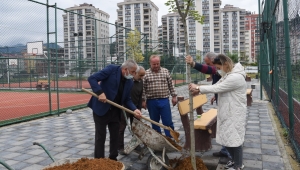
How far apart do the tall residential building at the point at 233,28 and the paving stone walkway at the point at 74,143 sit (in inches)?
4638

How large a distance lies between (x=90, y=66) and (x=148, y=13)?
3921 inches

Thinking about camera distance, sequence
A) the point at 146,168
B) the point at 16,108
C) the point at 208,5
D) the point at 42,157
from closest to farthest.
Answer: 1. the point at 146,168
2. the point at 42,157
3. the point at 16,108
4. the point at 208,5

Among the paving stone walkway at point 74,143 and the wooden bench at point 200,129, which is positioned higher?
the wooden bench at point 200,129

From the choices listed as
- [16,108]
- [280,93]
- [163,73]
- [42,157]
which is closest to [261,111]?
[280,93]

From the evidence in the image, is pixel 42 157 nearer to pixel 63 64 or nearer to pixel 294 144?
pixel 294 144

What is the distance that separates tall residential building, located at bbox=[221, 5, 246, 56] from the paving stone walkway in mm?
117800

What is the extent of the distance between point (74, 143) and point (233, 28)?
125m

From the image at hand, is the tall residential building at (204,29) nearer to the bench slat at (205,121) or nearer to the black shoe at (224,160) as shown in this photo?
the bench slat at (205,121)

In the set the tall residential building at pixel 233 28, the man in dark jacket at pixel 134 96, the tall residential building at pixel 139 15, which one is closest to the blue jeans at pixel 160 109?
the man in dark jacket at pixel 134 96

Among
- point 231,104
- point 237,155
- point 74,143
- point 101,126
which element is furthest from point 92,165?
point 74,143

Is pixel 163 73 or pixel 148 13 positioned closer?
pixel 163 73

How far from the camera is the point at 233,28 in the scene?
122125 mm

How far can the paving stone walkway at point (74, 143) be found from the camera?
4.36 meters

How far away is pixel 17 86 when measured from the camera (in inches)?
744
